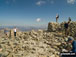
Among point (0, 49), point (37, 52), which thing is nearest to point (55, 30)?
point (37, 52)

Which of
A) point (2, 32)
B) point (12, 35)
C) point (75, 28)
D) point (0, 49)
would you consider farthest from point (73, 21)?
→ point (0, 49)

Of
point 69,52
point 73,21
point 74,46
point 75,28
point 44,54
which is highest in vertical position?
point 73,21

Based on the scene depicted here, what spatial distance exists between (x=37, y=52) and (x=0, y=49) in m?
3.91

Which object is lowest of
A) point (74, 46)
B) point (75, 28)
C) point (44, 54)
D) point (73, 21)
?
point (44, 54)

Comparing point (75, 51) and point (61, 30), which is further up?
point (61, 30)

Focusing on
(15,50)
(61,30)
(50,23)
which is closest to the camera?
(15,50)

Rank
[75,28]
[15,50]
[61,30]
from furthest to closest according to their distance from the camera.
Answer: [61,30] < [75,28] < [15,50]

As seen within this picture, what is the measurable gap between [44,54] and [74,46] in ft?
13.1

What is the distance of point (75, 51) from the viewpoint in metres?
6.94

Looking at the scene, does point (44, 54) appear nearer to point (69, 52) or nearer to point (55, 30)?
point (69, 52)

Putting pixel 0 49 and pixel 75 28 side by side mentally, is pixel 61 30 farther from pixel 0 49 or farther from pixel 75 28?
pixel 0 49

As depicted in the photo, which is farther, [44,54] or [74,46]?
[44,54]

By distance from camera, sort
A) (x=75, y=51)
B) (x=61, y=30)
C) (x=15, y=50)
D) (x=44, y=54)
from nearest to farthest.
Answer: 1. (x=75, y=51)
2. (x=44, y=54)
3. (x=15, y=50)
4. (x=61, y=30)

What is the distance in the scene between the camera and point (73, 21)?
2003 centimetres
